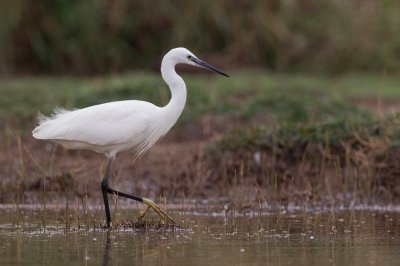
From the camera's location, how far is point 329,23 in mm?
16734

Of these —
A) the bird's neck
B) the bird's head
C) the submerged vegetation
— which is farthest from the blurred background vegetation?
the bird's neck

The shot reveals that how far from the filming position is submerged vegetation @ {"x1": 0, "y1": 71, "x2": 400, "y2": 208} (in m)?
10.5

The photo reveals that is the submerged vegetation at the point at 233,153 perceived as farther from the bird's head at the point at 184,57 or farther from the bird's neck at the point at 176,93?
the bird's head at the point at 184,57

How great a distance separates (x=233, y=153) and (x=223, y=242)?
3597 millimetres

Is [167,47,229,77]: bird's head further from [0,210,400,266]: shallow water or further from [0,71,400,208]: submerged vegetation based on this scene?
[0,210,400,266]: shallow water

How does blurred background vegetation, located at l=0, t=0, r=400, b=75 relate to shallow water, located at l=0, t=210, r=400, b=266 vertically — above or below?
above

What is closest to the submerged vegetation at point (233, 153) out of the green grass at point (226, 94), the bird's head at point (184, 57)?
the green grass at point (226, 94)

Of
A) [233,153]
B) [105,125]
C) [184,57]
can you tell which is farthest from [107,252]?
[233,153]

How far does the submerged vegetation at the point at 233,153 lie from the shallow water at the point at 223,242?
48cm

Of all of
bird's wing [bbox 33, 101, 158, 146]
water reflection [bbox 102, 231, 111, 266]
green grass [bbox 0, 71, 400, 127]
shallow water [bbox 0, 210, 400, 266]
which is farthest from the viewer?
green grass [bbox 0, 71, 400, 127]

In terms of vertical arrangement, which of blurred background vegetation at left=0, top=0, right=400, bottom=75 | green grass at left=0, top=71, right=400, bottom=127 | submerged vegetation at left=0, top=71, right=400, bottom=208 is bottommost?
submerged vegetation at left=0, top=71, right=400, bottom=208

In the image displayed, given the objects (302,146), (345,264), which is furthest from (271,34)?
(345,264)

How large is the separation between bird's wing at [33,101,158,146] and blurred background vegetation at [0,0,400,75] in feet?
23.9

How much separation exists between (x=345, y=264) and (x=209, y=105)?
6.73m
